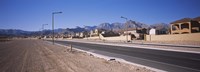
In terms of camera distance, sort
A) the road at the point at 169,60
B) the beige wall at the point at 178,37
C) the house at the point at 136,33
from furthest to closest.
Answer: the house at the point at 136,33 → the beige wall at the point at 178,37 → the road at the point at 169,60

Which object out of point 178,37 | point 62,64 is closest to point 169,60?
point 62,64

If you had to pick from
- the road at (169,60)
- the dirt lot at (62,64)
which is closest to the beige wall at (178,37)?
the road at (169,60)

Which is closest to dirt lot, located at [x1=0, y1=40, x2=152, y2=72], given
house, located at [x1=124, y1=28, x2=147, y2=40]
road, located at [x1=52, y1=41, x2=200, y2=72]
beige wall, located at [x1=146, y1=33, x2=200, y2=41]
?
road, located at [x1=52, y1=41, x2=200, y2=72]

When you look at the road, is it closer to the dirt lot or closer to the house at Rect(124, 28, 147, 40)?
the dirt lot

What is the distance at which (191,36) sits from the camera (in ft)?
153

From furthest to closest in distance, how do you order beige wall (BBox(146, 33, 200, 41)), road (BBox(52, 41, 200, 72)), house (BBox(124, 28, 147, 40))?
house (BBox(124, 28, 147, 40)) < beige wall (BBox(146, 33, 200, 41)) < road (BBox(52, 41, 200, 72))

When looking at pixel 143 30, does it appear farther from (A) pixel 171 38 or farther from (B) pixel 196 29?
(A) pixel 171 38

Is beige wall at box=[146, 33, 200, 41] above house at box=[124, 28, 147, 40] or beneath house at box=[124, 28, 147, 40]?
beneath

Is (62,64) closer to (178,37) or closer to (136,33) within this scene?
(178,37)

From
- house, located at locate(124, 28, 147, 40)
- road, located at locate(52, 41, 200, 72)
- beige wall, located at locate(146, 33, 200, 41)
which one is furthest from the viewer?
house, located at locate(124, 28, 147, 40)

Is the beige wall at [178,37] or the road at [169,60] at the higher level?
the beige wall at [178,37]

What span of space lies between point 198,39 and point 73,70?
3676cm

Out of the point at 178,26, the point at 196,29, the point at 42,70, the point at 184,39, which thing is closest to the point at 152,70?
the point at 42,70

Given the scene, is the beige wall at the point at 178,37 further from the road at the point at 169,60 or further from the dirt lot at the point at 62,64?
the dirt lot at the point at 62,64
